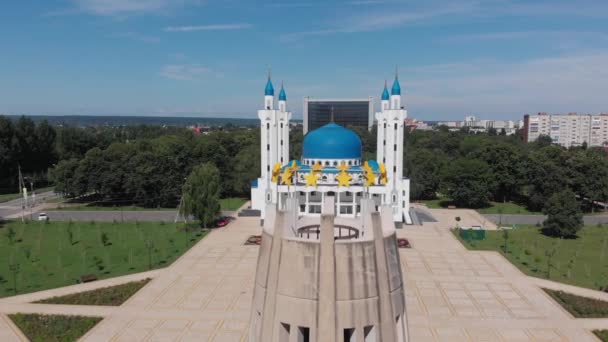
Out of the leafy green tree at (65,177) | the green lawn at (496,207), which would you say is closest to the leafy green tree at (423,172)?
the green lawn at (496,207)

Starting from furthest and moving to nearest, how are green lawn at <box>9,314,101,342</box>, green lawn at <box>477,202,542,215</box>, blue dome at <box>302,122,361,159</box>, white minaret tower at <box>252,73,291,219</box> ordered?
1. green lawn at <box>477,202,542,215</box>
2. white minaret tower at <box>252,73,291,219</box>
3. blue dome at <box>302,122,361,159</box>
4. green lawn at <box>9,314,101,342</box>

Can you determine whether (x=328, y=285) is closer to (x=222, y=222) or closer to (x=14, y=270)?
(x=14, y=270)

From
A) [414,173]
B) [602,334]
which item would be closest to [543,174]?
[414,173]

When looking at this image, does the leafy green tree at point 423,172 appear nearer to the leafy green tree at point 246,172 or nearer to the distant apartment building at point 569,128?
the leafy green tree at point 246,172

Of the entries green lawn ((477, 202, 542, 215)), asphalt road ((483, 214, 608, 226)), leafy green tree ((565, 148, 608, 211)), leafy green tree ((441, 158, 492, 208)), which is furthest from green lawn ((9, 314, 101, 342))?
leafy green tree ((565, 148, 608, 211))

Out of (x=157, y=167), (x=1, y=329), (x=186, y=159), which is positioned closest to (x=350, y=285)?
(x=1, y=329)

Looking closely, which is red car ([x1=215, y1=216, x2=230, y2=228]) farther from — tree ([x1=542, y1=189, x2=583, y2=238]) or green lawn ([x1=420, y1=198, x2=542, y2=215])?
tree ([x1=542, y1=189, x2=583, y2=238])

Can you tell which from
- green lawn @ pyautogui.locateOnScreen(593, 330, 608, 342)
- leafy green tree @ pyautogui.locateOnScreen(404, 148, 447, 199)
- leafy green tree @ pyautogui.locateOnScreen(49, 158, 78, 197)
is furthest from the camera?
leafy green tree @ pyautogui.locateOnScreen(404, 148, 447, 199)
